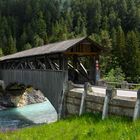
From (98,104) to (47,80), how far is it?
33.7ft

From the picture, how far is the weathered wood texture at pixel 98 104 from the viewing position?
15.1 meters

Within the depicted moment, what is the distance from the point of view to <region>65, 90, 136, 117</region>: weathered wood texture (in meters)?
15.1

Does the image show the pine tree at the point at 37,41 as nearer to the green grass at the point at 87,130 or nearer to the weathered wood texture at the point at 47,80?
the weathered wood texture at the point at 47,80

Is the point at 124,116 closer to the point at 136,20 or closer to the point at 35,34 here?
the point at 35,34

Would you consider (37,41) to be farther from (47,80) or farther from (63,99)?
(63,99)

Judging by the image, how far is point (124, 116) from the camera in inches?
590

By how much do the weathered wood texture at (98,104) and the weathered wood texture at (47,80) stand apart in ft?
7.19

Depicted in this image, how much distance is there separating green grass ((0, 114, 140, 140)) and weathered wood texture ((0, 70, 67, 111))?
7.23 m

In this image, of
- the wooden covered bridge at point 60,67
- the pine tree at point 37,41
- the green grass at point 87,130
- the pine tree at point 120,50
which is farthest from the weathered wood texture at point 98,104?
the pine tree at point 37,41

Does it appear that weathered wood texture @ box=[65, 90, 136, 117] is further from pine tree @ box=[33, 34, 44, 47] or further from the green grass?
pine tree @ box=[33, 34, 44, 47]

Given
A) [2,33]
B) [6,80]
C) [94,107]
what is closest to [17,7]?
[2,33]

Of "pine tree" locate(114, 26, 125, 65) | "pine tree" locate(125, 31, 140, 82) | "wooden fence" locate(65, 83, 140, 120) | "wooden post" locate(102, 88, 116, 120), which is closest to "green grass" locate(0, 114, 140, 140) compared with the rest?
"wooden post" locate(102, 88, 116, 120)

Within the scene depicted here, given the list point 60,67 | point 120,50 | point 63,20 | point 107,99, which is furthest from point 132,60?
point 63,20

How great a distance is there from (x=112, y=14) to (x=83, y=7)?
53.5 feet
